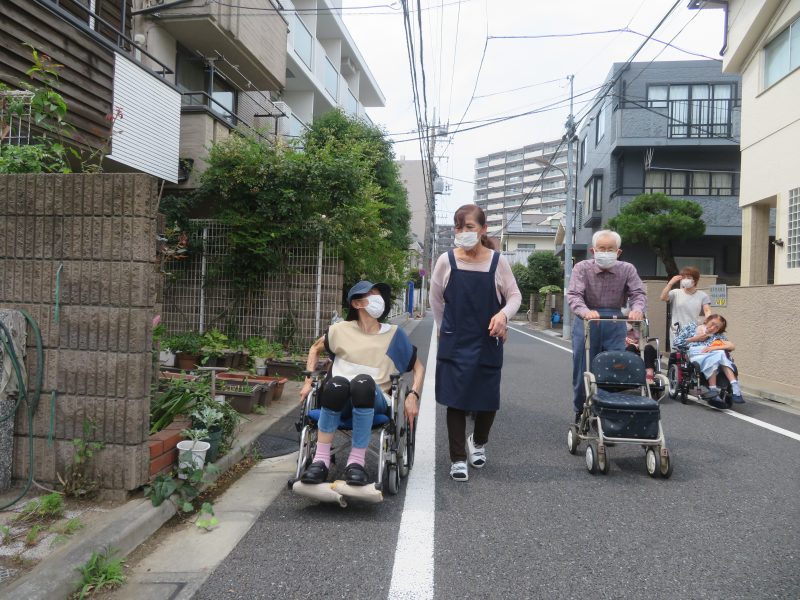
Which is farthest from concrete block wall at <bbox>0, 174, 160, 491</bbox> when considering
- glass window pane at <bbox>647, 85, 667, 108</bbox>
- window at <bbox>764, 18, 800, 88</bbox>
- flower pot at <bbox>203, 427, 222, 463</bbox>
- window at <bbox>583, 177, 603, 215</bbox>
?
window at <bbox>583, 177, 603, 215</bbox>

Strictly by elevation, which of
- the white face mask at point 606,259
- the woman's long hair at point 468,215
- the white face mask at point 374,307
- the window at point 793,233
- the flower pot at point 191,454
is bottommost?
the flower pot at point 191,454

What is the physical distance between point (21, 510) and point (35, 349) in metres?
0.80

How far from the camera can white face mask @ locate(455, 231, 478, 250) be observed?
3.60 m

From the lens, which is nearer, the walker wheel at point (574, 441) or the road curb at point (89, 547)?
the road curb at point (89, 547)

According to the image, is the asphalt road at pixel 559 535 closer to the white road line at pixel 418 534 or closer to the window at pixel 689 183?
the white road line at pixel 418 534

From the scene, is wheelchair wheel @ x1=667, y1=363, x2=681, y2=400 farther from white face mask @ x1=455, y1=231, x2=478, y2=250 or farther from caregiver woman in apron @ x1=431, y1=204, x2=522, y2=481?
white face mask @ x1=455, y1=231, x2=478, y2=250

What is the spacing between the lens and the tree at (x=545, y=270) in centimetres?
3291

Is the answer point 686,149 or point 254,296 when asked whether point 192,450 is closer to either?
point 254,296

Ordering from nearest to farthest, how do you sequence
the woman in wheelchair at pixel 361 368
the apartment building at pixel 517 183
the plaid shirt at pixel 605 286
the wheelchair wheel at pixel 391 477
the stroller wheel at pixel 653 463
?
the woman in wheelchair at pixel 361 368
the wheelchair wheel at pixel 391 477
the stroller wheel at pixel 653 463
the plaid shirt at pixel 605 286
the apartment building at pixel 517 183

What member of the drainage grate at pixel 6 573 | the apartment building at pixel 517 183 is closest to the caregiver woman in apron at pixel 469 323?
the drainage grate at pixel 6 573

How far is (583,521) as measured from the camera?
3.02 metres

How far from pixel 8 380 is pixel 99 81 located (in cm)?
573

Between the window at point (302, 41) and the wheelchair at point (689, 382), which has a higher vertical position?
the window at point (302, 41)

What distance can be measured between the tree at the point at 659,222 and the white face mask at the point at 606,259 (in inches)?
551
